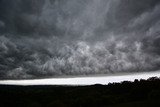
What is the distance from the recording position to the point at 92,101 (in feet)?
263

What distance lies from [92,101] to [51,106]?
53.8 ft

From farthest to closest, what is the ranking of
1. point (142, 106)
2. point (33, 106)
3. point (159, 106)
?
point (33, 106) → point (142, 106) → point (159, 106)

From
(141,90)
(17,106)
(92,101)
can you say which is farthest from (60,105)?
(141,90)

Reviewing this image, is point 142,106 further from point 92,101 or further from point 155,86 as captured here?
point 155,86

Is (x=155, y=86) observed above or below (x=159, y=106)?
above

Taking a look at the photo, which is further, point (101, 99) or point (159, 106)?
point (101, 99)

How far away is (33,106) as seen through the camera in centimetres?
7319

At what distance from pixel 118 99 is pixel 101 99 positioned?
595cm

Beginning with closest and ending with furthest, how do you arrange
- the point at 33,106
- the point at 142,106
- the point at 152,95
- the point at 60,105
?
the point at 142,106, the point at 60,105, the point at 33,106, the point at 152,95

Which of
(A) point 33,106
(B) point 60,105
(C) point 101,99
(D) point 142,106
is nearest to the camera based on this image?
(D) point 142,106

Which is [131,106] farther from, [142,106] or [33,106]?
[33,106]

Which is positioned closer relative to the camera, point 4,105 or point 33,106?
point 33,106

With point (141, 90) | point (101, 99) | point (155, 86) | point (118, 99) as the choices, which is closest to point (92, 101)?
point (101, 99)

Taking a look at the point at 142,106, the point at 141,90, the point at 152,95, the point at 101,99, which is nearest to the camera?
the point at 142,106
